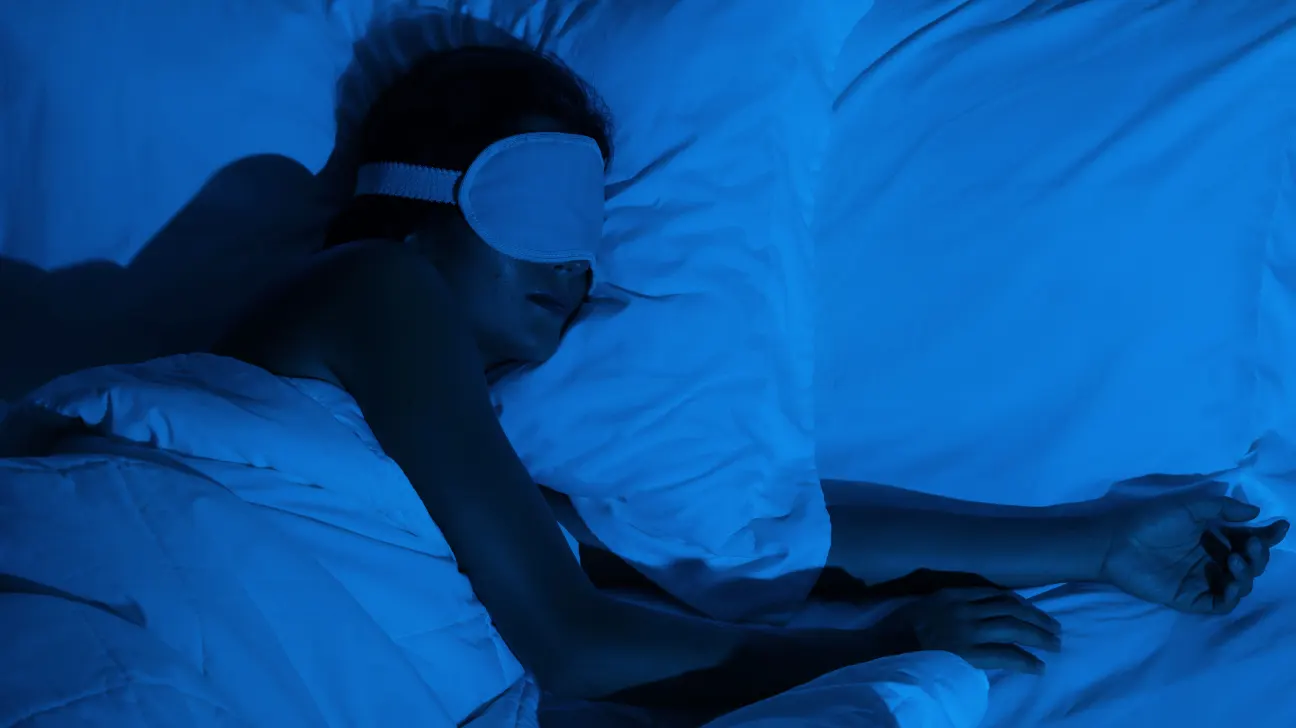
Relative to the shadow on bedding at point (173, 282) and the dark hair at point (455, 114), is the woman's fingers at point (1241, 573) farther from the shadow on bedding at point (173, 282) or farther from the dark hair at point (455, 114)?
the shadow on bedding at point (173, 282)

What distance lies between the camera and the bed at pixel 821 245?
1.04 m

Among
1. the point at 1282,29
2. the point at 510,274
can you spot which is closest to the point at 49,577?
the point at 510,274

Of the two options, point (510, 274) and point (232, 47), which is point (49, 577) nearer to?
point (510, 274)

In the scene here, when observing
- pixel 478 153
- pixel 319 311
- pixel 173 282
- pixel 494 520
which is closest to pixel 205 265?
pixel 173 282

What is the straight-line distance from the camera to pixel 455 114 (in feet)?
3.22

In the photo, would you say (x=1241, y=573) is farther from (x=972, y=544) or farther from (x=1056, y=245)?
(x=1056, y=245)

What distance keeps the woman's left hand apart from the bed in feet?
0.09

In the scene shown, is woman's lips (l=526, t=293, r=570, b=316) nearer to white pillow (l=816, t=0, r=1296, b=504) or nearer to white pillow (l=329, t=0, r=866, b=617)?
white pillow (l=329, t=0, r=866, b=617)

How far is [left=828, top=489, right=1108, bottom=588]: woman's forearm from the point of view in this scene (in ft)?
3.40

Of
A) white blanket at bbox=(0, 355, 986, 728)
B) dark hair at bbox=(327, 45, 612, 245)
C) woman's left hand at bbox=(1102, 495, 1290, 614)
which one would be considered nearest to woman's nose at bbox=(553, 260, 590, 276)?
dark hair at bbox=(327, 45, 612, 245)

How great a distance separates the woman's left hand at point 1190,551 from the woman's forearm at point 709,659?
26 cm

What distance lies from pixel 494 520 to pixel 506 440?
8 cm

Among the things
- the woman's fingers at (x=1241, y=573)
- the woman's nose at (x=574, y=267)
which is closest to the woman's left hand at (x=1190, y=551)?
the woman's fingers at (x=1241, y=573)

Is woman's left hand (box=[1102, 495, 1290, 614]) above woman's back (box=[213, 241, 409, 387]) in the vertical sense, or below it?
below
